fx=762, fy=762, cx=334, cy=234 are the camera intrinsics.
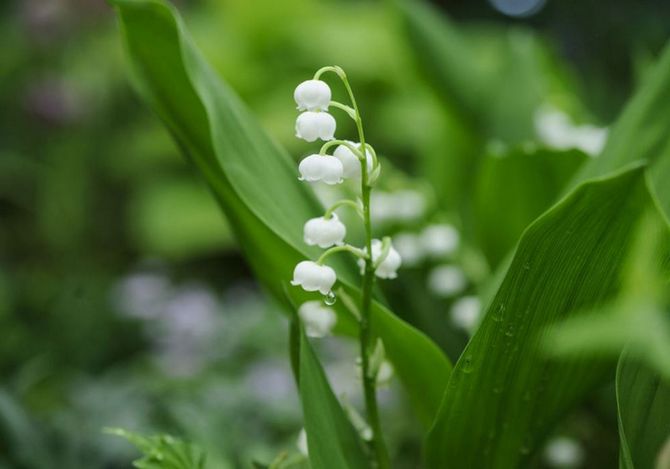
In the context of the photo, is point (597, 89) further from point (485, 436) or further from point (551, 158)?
point (485, 436)

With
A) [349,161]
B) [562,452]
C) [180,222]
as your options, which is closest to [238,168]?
[349,161]

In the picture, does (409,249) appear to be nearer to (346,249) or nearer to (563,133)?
(563,133)

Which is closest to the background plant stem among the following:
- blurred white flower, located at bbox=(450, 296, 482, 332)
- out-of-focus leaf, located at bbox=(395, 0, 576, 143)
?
blurred white flower, located at bbox=(450, 296, 482, 332)

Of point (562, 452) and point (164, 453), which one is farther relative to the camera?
point (562, 452)

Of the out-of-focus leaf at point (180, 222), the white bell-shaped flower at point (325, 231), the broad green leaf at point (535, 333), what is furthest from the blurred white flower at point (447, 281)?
the out-of-focus leaf at point (180, 222)

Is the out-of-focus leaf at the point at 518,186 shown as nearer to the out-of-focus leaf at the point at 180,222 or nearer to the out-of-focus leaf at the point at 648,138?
the out-of-focus leaf at the point at 648,138

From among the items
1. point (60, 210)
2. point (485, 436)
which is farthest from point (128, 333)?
point (485, 436)

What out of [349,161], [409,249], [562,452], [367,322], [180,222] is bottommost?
[180,222]
